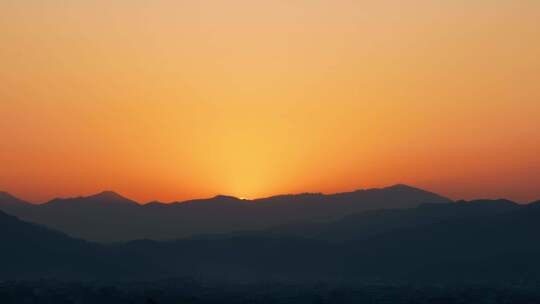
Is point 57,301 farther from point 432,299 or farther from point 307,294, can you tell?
point 432,299

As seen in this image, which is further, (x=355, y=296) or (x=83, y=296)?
(x=355, y=296)

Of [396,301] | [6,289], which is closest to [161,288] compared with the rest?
[6,289]

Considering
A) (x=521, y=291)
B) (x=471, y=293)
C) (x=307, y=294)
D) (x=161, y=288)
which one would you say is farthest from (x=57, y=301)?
(x=521, y=291)

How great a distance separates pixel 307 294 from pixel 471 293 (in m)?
30.3

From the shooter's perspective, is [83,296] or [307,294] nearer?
[83,296]

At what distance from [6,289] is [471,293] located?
83.5 m

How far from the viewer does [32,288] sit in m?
166

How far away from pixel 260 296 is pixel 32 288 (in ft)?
137

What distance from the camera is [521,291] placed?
174 metres

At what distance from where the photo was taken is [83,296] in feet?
524

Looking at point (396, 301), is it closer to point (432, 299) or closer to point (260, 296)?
point (432, 299)

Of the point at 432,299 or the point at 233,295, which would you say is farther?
the point at 233,295

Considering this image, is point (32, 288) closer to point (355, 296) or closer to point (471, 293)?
point (355, 296)

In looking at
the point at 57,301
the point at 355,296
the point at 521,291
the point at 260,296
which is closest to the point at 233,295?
the point at 260,296
